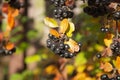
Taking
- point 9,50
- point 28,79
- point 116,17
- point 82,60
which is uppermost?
point 116,17

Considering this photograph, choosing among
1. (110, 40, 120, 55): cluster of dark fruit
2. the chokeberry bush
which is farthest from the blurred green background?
(110, 40, 120, 55): cluster of dark fruit

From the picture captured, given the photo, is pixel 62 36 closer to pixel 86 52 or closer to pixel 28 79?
pixel 86 52

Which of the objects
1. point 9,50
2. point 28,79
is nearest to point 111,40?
point 9,50

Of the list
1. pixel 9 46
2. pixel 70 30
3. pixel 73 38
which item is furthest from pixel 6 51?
pixel 70 30

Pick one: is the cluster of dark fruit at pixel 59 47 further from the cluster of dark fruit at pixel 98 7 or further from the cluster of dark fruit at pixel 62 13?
the cluster of dark fruit at pixel 98 7

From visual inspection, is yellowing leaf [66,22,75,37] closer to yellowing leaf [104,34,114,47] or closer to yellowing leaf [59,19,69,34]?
yellowing leaf [59,19,69,34]

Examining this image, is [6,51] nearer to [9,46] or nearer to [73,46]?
[9,46]

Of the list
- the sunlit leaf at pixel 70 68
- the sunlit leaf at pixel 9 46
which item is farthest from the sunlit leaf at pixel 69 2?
the sunlit leaf at pixel 70 68
